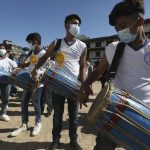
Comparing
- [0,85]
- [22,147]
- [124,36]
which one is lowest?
[22,147]

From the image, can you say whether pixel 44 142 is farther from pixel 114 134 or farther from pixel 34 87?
pixel 114 134

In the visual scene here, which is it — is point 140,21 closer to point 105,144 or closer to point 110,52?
point 110,52

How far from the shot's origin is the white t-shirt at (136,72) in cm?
284

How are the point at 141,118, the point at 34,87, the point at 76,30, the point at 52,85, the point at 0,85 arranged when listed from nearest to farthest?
the point at 141,118 → the point at 52,85 → the point at 76,30 → the point at 34,87 → the point at 0,85

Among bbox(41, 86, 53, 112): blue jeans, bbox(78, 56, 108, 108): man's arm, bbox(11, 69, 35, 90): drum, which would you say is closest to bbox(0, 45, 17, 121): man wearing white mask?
bbox(11, 69, 35, 90): drum

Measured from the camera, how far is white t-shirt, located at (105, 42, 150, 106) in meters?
2.84

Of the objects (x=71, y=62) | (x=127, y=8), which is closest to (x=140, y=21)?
(x=127, y=8)

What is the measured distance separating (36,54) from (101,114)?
3.72 metres

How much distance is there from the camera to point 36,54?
6.06 meters

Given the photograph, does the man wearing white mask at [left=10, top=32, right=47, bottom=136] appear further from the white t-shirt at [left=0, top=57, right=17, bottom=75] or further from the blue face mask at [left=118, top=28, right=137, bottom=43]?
the blue face mask at [left=118, top=28, right=137, bottom=43]

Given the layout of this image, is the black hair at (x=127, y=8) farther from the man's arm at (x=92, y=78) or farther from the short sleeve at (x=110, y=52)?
the man's arm at (x=92, y=78)

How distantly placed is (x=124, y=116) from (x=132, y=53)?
2.22 ft

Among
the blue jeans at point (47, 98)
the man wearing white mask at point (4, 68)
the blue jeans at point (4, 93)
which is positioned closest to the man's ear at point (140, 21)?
the man wearing white mask at point (4, 68)

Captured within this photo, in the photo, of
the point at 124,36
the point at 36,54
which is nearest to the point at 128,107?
the point at 124,36
